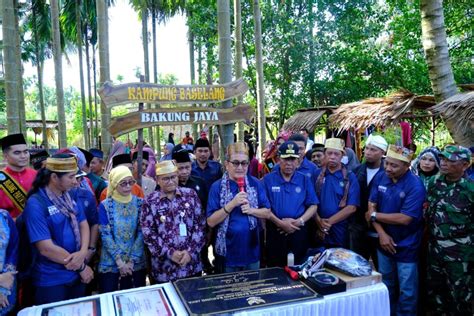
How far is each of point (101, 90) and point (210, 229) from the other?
2141mm

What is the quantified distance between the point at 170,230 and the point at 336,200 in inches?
72.2

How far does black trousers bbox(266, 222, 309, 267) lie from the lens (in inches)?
142

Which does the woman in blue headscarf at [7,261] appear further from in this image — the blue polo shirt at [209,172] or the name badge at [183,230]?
the blue polo shirt at [209,172]

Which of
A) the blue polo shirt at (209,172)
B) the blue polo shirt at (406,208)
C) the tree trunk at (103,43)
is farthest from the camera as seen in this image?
the tree trunk at (103,43)

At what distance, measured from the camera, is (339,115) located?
9305 mm

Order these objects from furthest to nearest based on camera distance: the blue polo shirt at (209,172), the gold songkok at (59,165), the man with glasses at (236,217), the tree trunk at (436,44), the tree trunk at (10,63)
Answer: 1. the tree trunk at (436,44)
2. the blue polo shirt at (209,172)
3. the tree trunk at (10,63)
4. the man with glasses at (236,217)
5. the gold songkok at (59,165)

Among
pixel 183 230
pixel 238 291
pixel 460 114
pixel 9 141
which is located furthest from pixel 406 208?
pixel 9 141

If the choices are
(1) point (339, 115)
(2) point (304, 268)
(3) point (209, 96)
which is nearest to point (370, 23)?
(1) point (339, 115)

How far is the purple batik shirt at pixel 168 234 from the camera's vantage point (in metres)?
3.02

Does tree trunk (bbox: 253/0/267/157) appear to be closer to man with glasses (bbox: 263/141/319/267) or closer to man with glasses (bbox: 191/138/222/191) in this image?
man with glasses (bbox: 191/138/222/191)

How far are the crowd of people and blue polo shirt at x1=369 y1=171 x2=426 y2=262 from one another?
0.03 feet

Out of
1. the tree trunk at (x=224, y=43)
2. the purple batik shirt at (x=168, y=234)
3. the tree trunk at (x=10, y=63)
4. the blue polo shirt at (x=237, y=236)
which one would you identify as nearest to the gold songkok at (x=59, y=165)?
the purple batik shirt at (x=168, y=234)

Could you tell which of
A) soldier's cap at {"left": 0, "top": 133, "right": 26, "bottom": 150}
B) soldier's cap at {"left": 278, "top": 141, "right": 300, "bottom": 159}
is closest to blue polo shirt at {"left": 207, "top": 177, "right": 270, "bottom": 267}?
soldier's cap at {"left": 278, "top": 141, "right": 300, "bottom": 159}

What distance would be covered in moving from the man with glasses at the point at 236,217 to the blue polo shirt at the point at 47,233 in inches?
47.8
